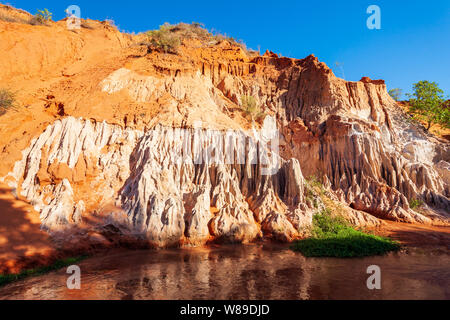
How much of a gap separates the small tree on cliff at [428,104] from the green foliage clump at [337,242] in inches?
841

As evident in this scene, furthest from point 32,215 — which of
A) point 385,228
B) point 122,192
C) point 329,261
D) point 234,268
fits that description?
point 385,228

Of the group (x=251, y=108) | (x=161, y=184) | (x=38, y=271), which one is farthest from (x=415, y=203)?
(x=38, y=271)

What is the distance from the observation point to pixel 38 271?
731 centimetres

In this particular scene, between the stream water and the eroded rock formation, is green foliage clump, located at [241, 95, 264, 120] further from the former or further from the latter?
the stream water

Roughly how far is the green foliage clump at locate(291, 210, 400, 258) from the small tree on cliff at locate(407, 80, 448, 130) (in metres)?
21.4

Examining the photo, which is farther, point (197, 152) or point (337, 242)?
point (197, 152)

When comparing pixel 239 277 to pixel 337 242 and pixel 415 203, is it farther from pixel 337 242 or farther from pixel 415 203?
pixel 415 203

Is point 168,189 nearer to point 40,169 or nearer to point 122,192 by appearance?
point 122,192

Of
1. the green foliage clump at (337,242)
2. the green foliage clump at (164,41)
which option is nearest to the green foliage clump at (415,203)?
the green foliage clump at (337,242)

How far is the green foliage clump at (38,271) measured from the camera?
21.6 ft

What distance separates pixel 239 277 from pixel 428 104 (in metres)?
30.7

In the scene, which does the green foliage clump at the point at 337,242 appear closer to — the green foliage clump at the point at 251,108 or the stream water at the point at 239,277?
the stream water at the point at 239,277

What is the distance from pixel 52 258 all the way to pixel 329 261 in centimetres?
975

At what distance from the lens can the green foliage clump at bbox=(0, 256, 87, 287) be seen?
21.6ft
